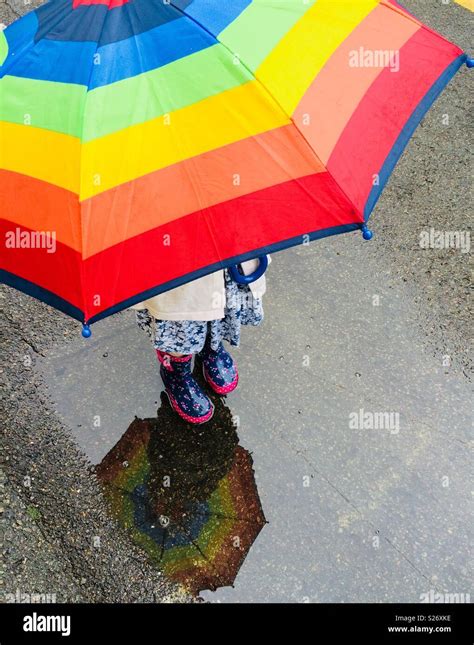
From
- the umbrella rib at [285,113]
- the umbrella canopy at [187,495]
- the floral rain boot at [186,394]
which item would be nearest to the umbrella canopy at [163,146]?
the umbrella rib at [285,113]

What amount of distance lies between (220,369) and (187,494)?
A: 0.56 meters

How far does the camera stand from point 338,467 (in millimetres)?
2738

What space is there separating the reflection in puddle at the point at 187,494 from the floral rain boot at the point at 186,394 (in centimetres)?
6

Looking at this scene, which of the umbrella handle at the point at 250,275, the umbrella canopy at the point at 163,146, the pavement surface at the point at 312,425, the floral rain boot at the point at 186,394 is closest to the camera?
the umbrella canopy at the point at 163,146

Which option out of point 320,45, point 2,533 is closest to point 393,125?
point 320,45

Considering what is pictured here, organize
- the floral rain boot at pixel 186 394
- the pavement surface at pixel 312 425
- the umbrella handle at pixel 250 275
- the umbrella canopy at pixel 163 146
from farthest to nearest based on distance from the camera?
1. the floral rain boot at pixel 186 394
2. the pavement surface at pixel 312 425
3. the umbrella handle at pixel 250 275
4. the umbrella canopy at pixel 163 146

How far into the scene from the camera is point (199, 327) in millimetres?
2477

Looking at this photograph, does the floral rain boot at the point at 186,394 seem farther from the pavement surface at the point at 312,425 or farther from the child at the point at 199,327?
the pavement surface at the point at 312,425

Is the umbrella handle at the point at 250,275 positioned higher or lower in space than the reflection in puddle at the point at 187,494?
higher

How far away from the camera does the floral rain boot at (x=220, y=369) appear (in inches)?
114

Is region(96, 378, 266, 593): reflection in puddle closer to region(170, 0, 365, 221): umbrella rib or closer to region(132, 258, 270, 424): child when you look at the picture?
region(132, 258, 270, 424): child

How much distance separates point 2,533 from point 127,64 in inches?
71.2
